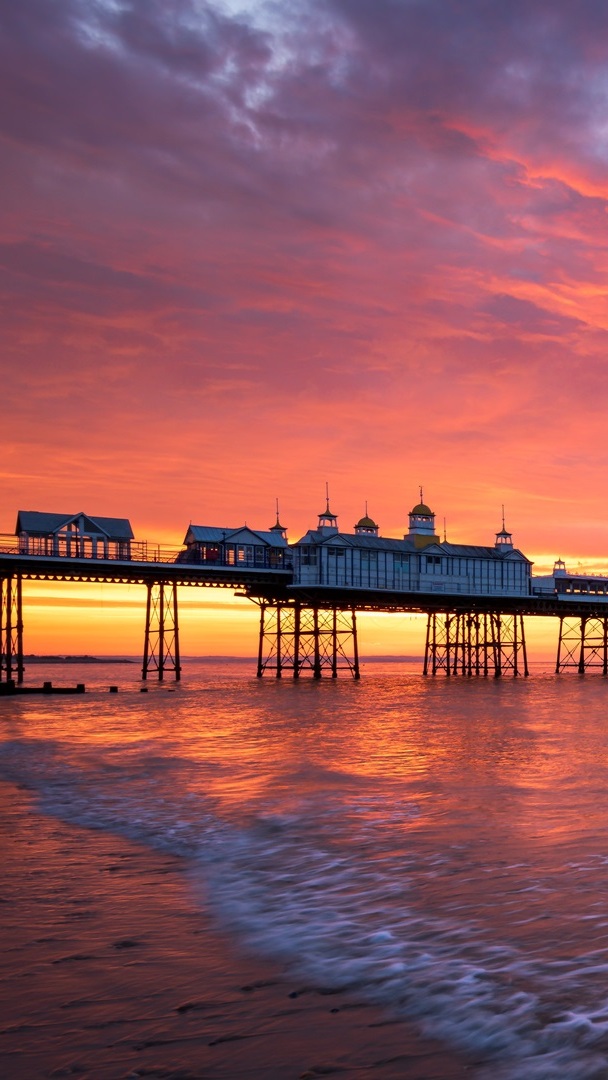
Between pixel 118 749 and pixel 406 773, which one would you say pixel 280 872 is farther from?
pixel 118 749

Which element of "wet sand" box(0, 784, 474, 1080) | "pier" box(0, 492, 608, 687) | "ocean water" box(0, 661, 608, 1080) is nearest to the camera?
"wet sand" box(0, 784, 474, 1080)

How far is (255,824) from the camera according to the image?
1588 cm

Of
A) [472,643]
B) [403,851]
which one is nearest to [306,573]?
[472,643]

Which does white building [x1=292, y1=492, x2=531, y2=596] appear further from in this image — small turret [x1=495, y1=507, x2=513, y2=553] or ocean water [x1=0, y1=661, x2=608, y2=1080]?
ocean water [x1=0, y1=661, x2=608, y2=1080]

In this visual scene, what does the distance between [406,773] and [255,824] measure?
290 inches

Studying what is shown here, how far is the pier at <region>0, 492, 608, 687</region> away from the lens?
60625 millimetres

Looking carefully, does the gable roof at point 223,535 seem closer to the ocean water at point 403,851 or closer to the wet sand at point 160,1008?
the ocean water at point 403,851

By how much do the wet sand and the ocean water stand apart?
46cm

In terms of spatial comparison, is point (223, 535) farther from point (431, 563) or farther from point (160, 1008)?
point (160, 1008)

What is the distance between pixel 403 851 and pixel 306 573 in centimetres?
5803

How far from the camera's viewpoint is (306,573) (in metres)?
71.4

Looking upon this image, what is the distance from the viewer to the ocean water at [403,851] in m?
7.77

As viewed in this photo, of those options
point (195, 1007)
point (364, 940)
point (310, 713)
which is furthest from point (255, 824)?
point (310, 713)

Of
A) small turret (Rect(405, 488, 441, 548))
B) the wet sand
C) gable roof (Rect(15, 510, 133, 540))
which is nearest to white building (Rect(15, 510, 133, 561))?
gable roof (Rect(15, 510, 133, 540))
